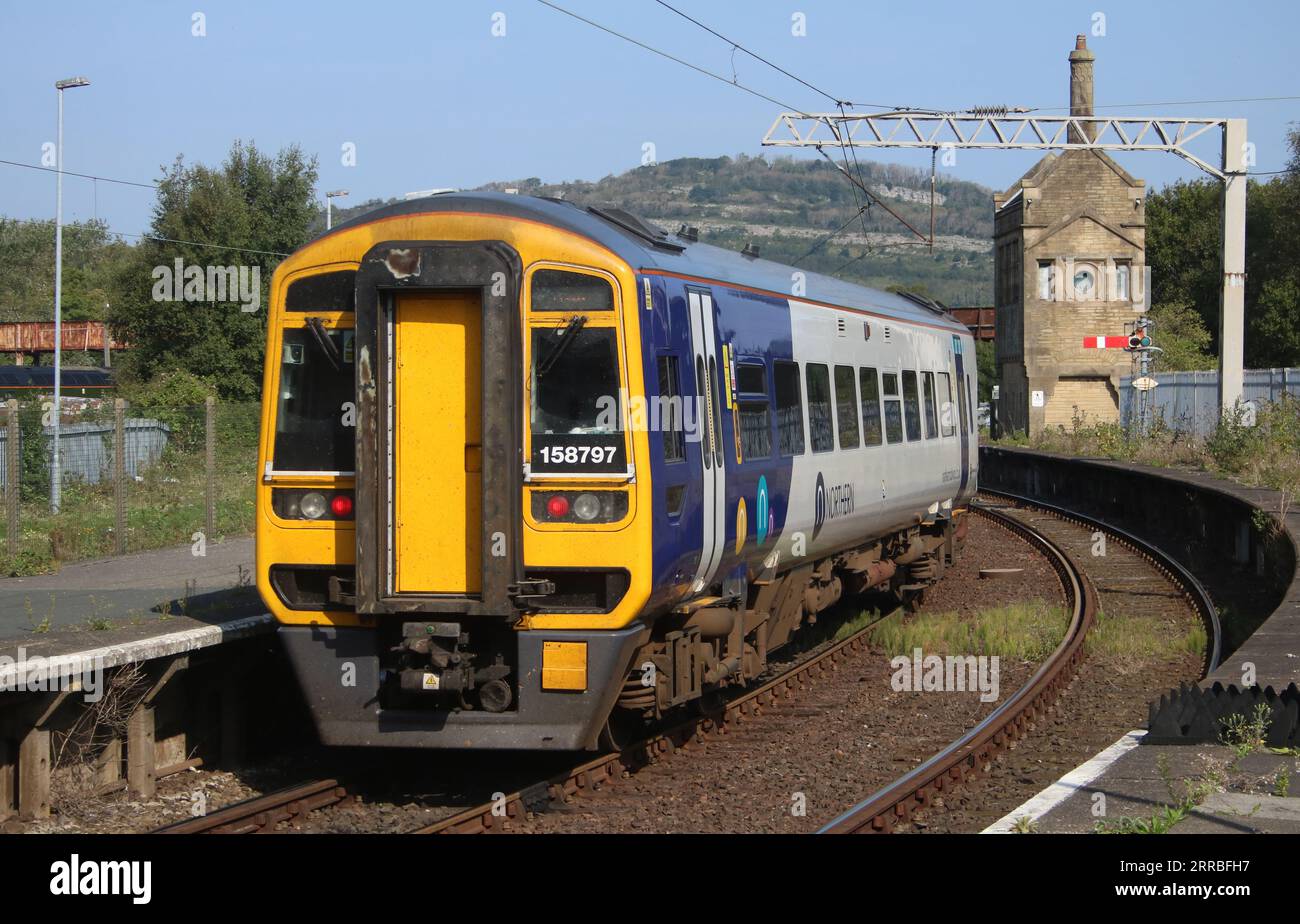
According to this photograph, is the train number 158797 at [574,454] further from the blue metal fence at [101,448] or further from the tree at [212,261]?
the tree at [212,261]

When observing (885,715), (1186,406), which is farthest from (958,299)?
(885,715)

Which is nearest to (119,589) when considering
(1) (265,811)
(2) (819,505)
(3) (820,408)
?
(1) (265,811)

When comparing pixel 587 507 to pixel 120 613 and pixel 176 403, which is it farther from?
pixel 176 403

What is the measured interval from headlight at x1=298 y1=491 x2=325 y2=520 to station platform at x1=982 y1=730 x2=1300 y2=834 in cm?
384

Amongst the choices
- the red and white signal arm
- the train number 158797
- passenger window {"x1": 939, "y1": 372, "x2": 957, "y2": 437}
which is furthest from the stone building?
the train number 158797

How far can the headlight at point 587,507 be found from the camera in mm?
7750

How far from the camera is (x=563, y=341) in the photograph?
7766 millimetres

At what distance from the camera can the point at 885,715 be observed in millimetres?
11008

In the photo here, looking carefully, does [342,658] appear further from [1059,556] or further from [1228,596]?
[1059,556]

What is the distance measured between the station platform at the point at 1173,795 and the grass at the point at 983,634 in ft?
18.5

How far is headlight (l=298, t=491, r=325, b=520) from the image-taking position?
8125mm

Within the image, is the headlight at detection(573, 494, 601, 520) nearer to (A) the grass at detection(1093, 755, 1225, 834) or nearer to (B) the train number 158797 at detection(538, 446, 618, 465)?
(B) the train number 158797 at detection(538, 446, 618, 465)

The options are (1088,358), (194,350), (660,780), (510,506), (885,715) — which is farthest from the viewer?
(1088,358)
